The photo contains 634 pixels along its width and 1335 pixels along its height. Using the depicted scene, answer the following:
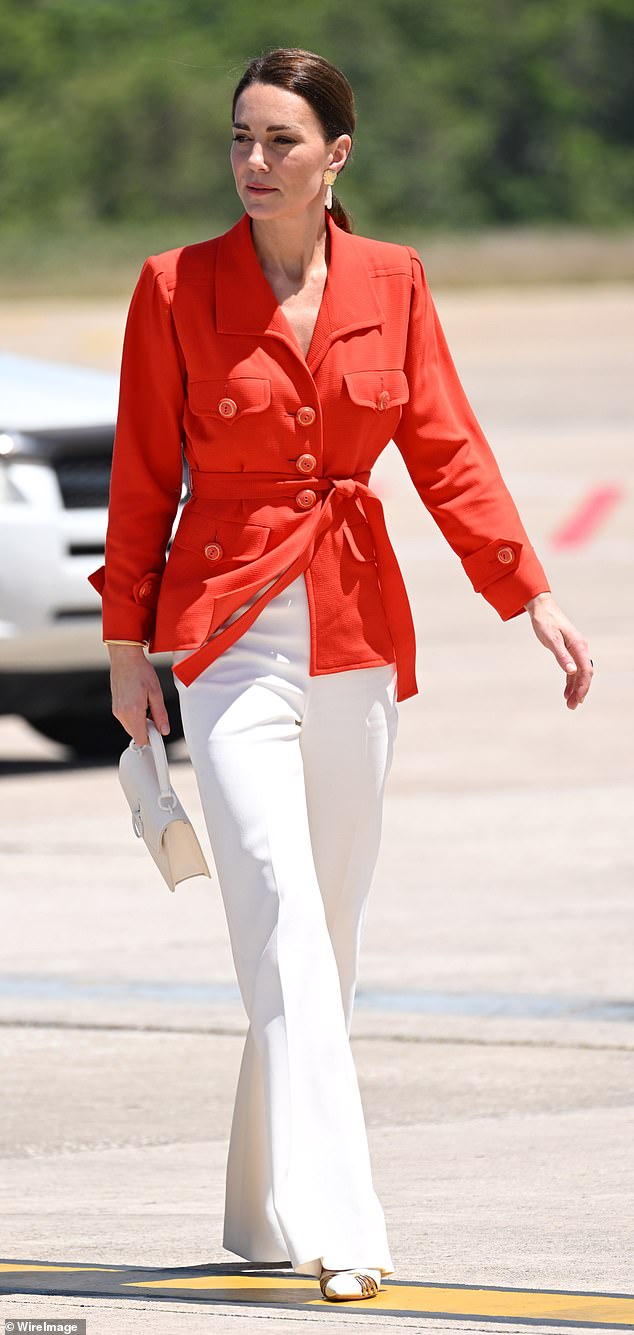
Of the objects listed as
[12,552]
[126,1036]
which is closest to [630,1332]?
[126,1036]

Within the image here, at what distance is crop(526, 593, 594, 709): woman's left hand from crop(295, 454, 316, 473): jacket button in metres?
0.46

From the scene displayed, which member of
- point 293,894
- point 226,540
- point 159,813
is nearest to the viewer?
point 293,894

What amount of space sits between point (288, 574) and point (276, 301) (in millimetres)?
446

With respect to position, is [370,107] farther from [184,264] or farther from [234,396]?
[234,396]

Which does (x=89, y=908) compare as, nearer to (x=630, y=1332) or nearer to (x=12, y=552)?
(x=12, y=552)

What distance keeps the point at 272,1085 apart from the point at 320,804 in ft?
1.53

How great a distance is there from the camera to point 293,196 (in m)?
4.36

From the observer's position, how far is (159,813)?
448 centimetres

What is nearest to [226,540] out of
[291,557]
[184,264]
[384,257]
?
[291,557]

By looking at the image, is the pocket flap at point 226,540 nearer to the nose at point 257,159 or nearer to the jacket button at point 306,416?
the jacket button at point 306,416

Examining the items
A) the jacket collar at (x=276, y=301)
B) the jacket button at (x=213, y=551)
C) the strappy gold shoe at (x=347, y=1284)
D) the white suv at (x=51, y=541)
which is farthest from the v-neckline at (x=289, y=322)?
the white suv at (x=51, y=541)

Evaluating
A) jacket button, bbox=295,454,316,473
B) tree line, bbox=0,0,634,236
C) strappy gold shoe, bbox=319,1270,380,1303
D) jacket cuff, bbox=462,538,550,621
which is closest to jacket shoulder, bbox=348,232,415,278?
jacket button, bbox=295,454,316,473

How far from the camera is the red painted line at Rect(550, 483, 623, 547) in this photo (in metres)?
19.6

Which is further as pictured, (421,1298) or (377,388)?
(377,388)
